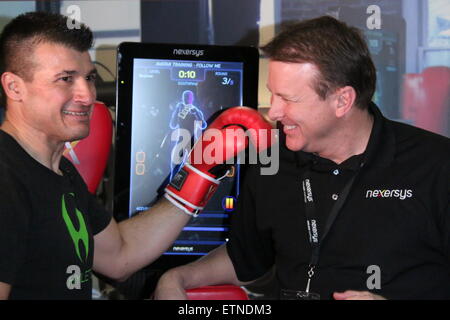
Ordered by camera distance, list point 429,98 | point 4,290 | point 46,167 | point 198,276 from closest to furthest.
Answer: point 4,290
point 46,167
point 198,276
point 429,98

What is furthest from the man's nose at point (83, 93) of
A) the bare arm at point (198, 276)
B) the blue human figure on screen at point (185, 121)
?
the bare arm at point (198, 276)

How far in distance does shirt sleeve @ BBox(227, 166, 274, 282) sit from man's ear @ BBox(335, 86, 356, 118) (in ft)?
1.33

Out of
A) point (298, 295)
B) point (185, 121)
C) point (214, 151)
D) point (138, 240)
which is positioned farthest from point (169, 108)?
point (298, 295)

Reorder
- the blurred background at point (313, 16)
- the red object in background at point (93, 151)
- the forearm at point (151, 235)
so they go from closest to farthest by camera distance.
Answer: the forearm at point (151, 235) < the red object in background at point (93, 151) < the blurred background at point (313, 16)

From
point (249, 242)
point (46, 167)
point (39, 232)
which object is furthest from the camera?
point (249, 242)

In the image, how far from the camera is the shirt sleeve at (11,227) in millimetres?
1633

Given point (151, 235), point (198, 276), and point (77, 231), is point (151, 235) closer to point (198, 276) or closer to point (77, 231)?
point (198, 276)

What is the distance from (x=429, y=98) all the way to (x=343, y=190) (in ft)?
3.49

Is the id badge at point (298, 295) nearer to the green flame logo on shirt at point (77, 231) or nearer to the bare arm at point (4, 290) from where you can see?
the green flame logo on shirt at point (77, 231)

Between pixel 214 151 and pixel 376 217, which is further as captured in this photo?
pixel 214 151

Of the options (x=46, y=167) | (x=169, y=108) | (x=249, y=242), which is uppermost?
(x=169, y=108)

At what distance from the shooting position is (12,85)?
1.98 m

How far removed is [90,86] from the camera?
2.15 m

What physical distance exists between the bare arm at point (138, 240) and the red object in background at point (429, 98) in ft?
4.32
